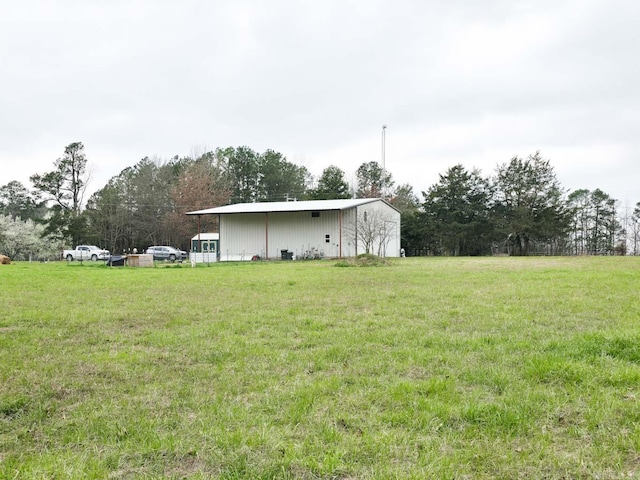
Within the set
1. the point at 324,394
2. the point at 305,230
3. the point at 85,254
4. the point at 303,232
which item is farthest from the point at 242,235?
the point at 324,394

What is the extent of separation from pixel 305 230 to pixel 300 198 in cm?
2004

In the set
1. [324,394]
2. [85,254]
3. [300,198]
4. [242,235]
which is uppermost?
[300,198]

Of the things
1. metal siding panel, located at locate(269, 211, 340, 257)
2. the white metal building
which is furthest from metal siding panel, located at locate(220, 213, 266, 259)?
metal siding panel, located at locate(269, 211, 340, 257)

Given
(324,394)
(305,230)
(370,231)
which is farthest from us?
(305,230)

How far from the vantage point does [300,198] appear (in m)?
52.0

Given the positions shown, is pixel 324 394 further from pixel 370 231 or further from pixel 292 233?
pixel 292 233

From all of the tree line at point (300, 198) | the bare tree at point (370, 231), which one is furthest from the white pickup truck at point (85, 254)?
the bare tree at point (370, 231)

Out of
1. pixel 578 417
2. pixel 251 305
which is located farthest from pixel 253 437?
pixel 251 305

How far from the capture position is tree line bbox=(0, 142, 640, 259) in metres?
41.5

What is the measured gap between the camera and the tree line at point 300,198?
41.5m

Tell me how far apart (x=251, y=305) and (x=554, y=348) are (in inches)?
209

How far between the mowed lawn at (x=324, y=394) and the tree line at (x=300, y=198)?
36.7 metres

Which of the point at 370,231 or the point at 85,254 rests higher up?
the point at 370,231

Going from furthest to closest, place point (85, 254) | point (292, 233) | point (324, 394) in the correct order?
1. point (85, 254)
2. point (292, 233)
3. point (324, 394)
